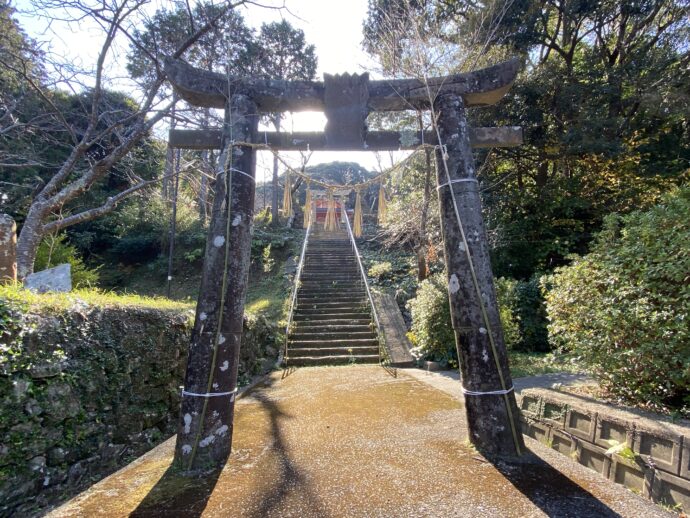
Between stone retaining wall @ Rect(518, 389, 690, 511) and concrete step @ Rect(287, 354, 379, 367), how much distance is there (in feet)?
11.7

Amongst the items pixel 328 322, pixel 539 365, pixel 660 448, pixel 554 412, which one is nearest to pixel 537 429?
pixel 554 412

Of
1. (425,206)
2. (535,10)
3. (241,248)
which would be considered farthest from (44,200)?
(535,10)

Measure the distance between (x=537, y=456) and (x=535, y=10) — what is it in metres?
10.5

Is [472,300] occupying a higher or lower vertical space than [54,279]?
higher

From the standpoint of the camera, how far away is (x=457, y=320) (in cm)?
288

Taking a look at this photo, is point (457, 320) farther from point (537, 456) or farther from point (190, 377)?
point (190, 377)

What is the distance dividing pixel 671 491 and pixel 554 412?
1037 millimetres

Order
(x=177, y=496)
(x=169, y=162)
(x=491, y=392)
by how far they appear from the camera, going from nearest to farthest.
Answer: (x=177, y=496) < (x=491, y=392) < (x=169, y=162)

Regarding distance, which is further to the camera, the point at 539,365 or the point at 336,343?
the point at 336,343

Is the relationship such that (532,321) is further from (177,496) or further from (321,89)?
(177,496)

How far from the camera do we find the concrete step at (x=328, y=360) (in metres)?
6.79

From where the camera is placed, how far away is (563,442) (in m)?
3.18

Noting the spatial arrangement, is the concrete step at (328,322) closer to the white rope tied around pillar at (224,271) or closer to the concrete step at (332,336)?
the concrete step at (332,336)

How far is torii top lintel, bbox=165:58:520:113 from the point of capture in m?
3.07
